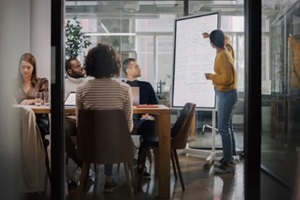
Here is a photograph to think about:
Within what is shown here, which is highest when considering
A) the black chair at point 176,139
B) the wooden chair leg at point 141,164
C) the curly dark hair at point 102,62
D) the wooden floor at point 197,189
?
the curly dark hair at point 102,62

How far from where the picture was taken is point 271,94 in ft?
8.66

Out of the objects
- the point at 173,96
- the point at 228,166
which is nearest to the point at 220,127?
the point at 228,166

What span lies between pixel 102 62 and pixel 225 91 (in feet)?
5.29

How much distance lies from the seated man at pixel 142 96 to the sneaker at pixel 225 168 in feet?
3.13

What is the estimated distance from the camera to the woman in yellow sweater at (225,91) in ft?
12.7

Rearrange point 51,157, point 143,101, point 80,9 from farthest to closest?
point 80,9, point 143,101, point 51,157

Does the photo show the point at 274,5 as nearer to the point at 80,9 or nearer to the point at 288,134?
the point at 288,134

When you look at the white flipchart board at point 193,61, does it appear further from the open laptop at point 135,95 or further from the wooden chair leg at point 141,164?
the wooden chair leg at point 141,164

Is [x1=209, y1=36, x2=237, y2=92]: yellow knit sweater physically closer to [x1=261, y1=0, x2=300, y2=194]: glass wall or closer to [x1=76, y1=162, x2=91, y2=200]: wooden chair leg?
[x1=261, y1=0, x2=300, y2=194]: glass wall

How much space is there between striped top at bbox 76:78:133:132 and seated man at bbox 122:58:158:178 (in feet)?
1.33

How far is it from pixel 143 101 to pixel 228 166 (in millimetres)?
1399

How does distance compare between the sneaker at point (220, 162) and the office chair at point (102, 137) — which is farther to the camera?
the sneaker at point (220, 162)

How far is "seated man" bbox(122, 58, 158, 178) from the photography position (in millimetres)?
3447

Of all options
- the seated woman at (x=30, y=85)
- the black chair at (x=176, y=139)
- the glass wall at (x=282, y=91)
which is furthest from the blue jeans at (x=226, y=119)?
the seated woman at (x=30, y=85)
